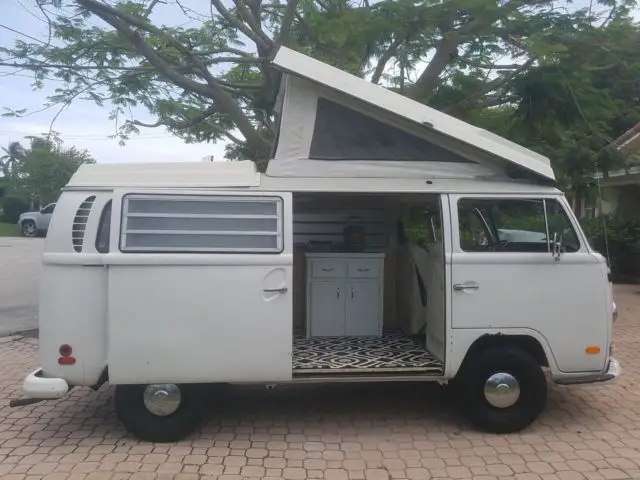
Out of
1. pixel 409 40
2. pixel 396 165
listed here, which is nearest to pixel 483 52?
pixel 409 40

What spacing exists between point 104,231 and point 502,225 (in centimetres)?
338

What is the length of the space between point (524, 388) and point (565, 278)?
38.4 inches

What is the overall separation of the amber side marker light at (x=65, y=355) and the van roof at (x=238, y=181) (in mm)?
1254

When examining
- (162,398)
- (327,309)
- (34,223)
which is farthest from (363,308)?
(34,223)

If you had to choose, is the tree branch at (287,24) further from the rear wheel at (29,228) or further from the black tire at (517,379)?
the rear wheel at (29,228)

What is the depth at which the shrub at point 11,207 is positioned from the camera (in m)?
42.3

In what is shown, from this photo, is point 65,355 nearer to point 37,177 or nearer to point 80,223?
point 80,223

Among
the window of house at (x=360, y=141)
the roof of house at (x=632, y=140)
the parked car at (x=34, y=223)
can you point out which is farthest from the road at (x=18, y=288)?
the roof of house at (x=632, y=140)

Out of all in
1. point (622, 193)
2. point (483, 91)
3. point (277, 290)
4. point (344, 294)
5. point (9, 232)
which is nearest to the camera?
point (277, 290)

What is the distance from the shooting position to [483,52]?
30.9 feet

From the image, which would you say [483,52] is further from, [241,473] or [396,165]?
[241,473]

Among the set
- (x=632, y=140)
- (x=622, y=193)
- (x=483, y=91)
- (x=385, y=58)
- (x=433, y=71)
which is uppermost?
(x=385, y=58)

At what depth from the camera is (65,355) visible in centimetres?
480

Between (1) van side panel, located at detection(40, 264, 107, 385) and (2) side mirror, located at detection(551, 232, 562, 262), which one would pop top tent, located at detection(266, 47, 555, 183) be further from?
(1) van side panel, located at detection(40, 264, 107, 385)
